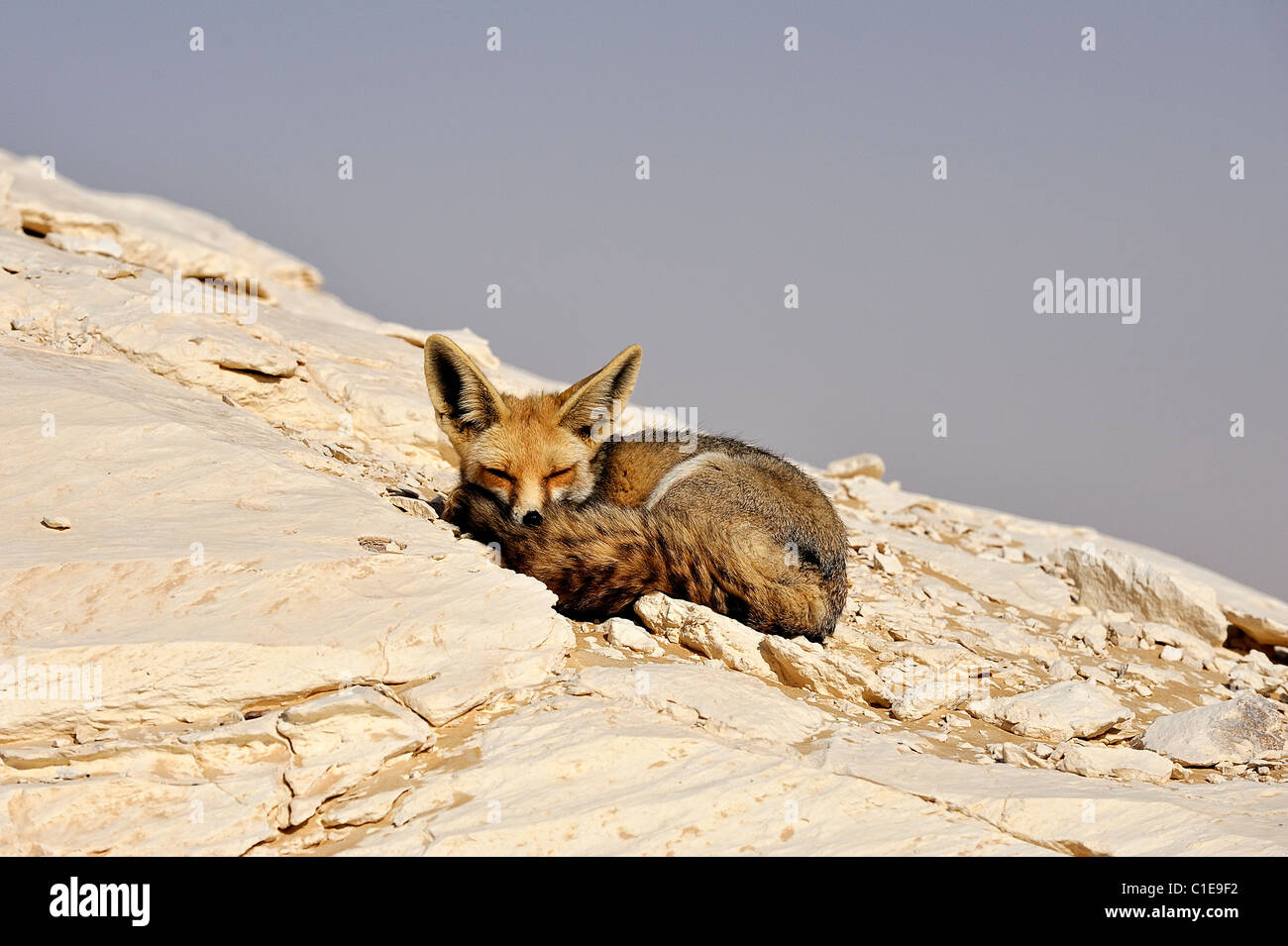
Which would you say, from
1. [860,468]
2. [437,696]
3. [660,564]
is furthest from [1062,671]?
[860,468]

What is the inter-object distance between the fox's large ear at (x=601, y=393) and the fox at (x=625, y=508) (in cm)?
1

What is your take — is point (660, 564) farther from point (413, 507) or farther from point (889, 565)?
point (889, 565)

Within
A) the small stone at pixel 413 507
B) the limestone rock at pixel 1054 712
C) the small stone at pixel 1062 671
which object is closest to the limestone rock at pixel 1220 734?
the limestone rock at pixel 1054 712

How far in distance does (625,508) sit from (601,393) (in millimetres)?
1082

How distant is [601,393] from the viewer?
630cm

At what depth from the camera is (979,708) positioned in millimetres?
4863

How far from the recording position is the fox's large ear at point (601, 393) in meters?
6.15

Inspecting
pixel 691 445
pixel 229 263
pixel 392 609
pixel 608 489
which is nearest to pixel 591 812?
pixel 392 609

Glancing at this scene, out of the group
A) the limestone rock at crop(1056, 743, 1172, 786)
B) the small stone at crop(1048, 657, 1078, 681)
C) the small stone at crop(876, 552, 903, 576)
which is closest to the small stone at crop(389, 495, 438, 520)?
the small stone at crop(876, 552, 903, 576)

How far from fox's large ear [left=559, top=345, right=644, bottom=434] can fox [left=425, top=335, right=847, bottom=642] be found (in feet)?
0.03

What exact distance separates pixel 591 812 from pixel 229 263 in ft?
36.6

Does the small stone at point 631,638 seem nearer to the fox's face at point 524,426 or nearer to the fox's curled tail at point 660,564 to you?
the fox's curled tail at point 660,564
